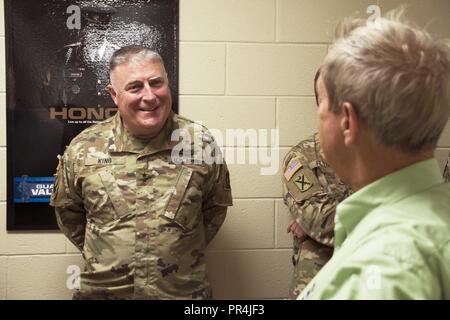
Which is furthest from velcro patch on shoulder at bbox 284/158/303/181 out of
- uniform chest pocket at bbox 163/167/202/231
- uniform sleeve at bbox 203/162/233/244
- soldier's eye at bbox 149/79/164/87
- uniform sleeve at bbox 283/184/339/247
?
soldier's eye at bbox 149/79/164/87

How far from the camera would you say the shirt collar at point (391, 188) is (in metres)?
0.81

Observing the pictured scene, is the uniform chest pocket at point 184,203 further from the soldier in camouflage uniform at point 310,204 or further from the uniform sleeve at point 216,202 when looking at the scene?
the soldier in camouflage uniform at point 310,204

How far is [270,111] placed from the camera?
2.40 metres

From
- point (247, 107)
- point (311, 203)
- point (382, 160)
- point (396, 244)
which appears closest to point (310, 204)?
point (311, 203)

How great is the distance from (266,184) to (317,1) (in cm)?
92

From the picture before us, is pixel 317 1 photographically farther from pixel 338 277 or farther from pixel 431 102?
pixel 338 277

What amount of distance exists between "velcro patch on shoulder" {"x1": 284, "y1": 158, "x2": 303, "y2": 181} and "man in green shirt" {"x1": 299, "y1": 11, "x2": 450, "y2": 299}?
111 centimetres

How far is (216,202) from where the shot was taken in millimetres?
2107

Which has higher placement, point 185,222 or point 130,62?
point 130,62

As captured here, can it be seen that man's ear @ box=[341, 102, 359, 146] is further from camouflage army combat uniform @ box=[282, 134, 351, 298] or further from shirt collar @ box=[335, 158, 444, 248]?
camouflage army combat uniform @ box=[282, 134, 351, 298]

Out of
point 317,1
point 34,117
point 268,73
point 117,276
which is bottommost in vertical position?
point 117,276

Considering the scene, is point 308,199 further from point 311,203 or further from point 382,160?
point 382,160

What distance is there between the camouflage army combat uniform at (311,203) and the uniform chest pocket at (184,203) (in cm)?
39
